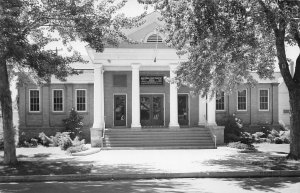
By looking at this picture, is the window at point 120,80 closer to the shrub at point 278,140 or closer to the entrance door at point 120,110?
the entrance door at point 120,110

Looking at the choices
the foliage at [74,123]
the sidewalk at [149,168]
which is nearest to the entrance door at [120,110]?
the foliage at [74,123]

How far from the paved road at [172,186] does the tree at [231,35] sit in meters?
4.76

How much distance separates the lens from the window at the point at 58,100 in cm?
2842

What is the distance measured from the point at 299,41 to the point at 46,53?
9.79 metres

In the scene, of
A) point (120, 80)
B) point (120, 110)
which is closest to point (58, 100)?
point (120, 110)

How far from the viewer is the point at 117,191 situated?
1034 cm

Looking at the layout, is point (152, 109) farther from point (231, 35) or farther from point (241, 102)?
point (231, 35)

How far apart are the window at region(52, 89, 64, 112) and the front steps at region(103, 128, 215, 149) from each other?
606cm

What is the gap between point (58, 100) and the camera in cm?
2848

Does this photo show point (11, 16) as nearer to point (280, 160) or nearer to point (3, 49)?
point (3, 49)

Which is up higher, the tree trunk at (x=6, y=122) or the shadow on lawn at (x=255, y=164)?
the tree trunk at (x=6, y=122)

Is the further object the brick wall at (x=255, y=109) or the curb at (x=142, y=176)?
the brick wall at (x=255, y=109)

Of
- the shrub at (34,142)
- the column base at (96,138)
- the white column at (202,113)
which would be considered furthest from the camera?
the white column at (202,113)

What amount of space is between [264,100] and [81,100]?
13.3m
